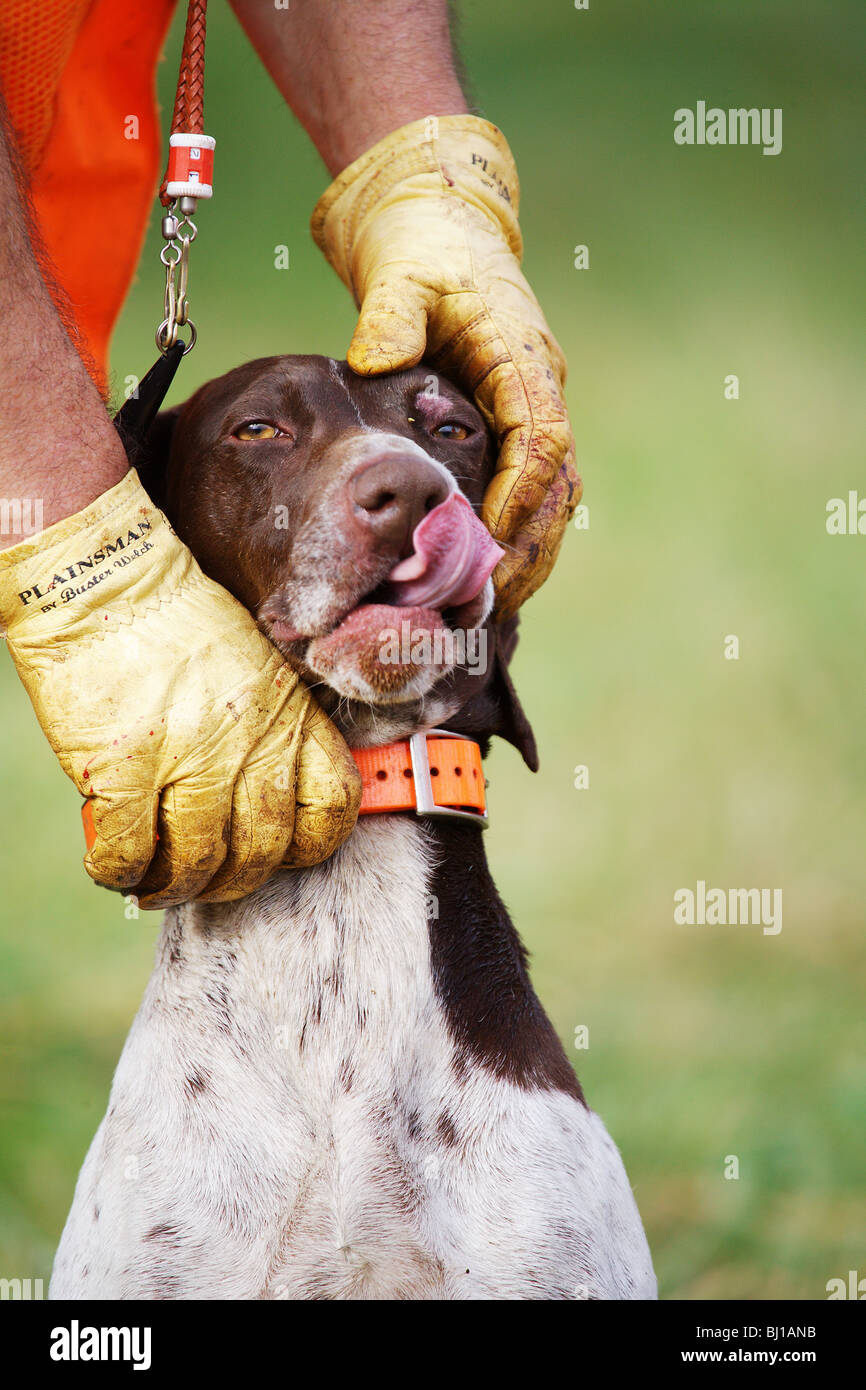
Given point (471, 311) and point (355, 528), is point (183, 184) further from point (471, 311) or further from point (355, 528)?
point (355, 528)

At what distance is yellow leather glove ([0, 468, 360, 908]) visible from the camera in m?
2.50

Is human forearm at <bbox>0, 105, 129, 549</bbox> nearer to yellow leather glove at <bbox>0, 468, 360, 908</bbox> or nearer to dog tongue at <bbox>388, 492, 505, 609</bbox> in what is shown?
yellow leather glove at <bbox>0, 468, 360, 908</bbox>

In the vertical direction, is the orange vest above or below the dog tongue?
above

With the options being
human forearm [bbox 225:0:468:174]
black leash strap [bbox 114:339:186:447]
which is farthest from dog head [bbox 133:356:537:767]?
Answer: human forearm [bbox 225:0:468:174]

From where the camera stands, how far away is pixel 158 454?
10.4ft

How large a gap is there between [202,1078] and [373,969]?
38 cm

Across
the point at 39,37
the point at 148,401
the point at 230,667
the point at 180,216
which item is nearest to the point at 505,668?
the point at 230,667

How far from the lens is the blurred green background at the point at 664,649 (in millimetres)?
5574

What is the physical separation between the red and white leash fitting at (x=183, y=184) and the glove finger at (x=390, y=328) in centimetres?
36

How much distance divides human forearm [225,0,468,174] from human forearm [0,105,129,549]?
116 centimetres

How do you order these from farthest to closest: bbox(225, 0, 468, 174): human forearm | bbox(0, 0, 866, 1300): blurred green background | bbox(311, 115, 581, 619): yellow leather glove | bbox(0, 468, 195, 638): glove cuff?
bbox(0, 0, 866, 1300): blurred green background → bbox(225, 0, 468, 174): human forearm → bbox(311, 115, 581, 619): yellow leather glove → bbox(0, 468, 195, 638): glove cuff

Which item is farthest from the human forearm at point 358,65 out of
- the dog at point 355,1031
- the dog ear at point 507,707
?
the dog ear at point 507,707

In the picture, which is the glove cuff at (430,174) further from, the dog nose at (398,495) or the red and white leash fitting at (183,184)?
the dog nose at (398,495)

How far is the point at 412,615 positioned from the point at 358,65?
5.66 ft
